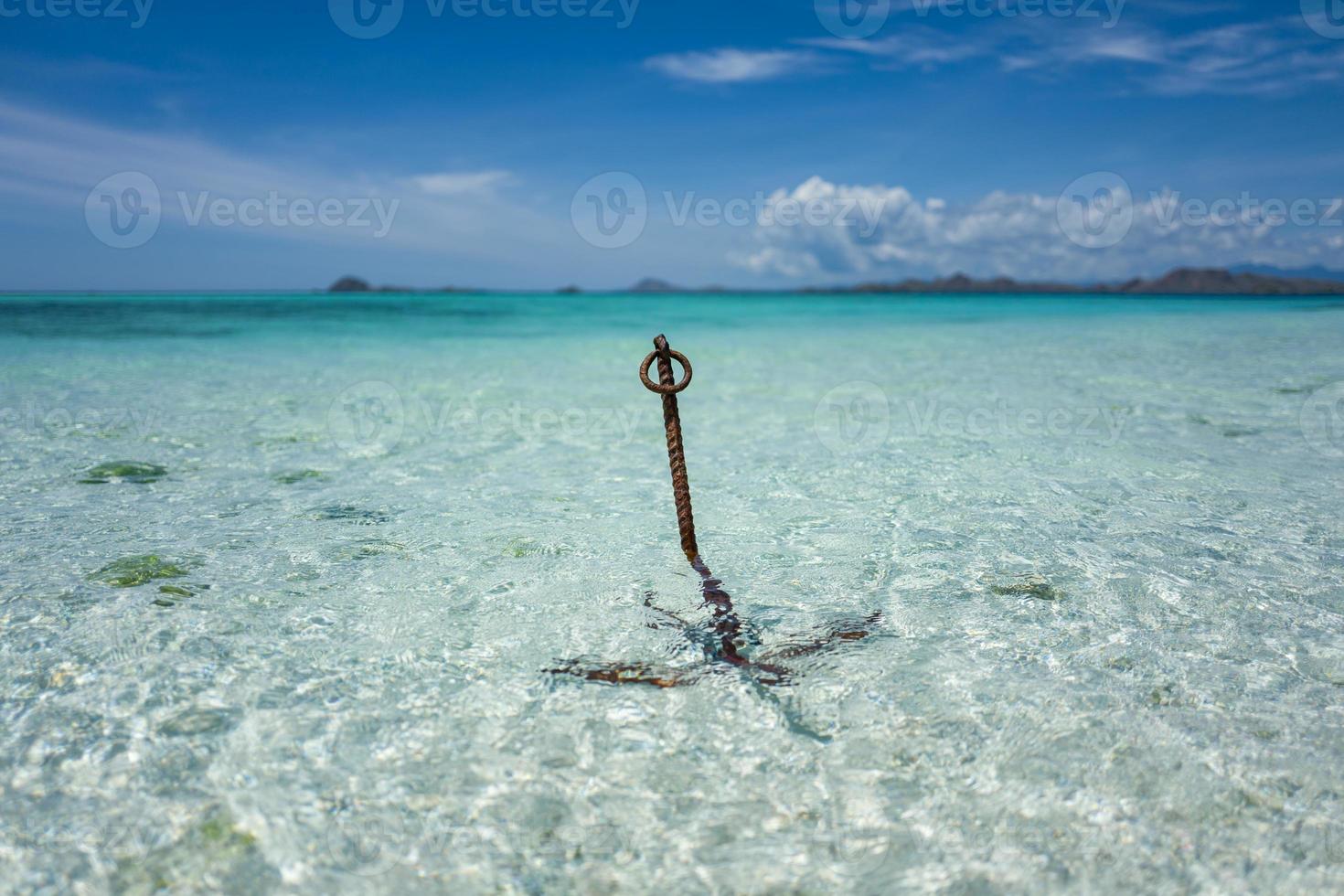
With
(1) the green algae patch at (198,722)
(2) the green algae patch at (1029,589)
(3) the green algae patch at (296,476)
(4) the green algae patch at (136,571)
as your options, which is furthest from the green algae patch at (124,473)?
(2) the green algae patch at (1029,589)

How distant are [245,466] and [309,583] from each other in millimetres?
3712

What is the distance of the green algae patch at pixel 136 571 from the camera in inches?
172

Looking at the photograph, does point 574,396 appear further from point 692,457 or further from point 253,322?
point 253,322

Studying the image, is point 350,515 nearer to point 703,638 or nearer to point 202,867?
point 703,638

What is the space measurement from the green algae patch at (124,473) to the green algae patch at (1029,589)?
23.4ft

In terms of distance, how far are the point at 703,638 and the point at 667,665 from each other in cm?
35

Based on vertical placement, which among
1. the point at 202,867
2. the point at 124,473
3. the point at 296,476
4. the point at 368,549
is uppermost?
the point at 124,473

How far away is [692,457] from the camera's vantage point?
815 centimetres

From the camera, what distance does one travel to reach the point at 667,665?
3498mm

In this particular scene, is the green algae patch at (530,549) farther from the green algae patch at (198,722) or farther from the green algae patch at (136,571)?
the green algae patch at (198,722)

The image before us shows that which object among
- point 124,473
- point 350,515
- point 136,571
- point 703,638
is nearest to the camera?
point 703,638

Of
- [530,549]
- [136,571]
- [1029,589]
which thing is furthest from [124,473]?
[1029,589]

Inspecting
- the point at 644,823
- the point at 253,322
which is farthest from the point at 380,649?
the point at 253,322

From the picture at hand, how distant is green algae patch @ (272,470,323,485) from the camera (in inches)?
272
